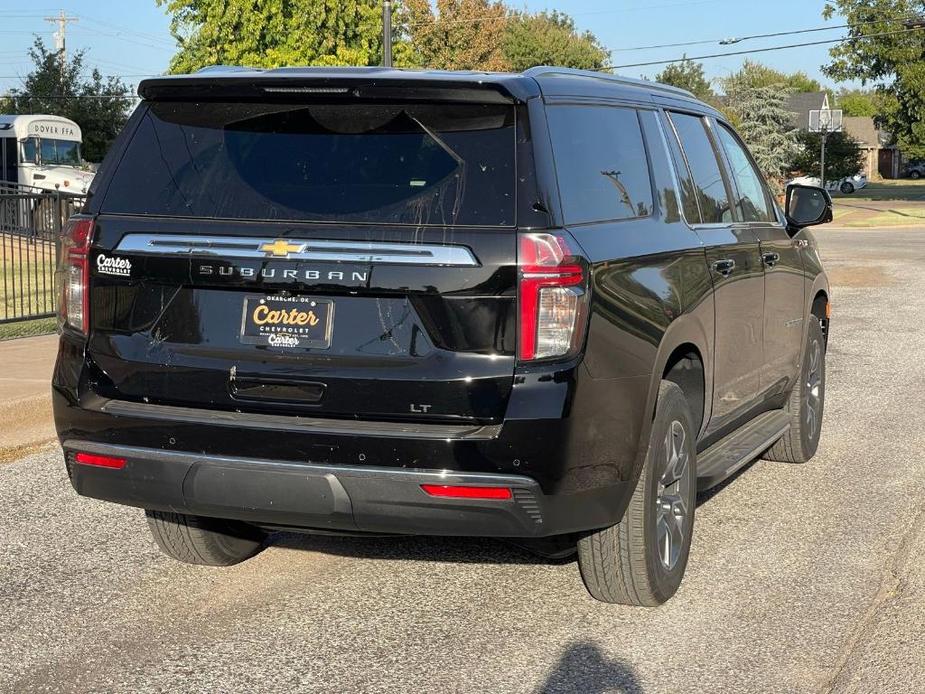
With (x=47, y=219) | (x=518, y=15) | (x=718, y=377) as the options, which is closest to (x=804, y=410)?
(x=718, y=377)

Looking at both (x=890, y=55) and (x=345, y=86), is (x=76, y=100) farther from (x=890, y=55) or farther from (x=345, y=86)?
(x=345, y=86)

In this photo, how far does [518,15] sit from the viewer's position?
325 ft

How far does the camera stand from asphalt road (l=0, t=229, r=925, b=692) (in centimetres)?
440

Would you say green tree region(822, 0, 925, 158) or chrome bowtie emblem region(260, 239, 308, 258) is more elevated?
green tree region(822, 0, 925, 158)

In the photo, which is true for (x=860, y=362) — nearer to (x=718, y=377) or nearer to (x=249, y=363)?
(x=718, y=377)

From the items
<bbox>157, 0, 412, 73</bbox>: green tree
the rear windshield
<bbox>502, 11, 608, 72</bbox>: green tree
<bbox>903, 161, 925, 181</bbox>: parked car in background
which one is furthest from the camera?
<bbox>903, 161, 925, 181</bbox>: parked car in background

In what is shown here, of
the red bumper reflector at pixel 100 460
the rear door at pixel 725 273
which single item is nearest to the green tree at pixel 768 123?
the rear door at pixel 725 273

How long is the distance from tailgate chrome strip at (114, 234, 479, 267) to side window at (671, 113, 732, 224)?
6.65 feet

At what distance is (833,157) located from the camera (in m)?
81.2

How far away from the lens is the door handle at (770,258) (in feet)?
21.5

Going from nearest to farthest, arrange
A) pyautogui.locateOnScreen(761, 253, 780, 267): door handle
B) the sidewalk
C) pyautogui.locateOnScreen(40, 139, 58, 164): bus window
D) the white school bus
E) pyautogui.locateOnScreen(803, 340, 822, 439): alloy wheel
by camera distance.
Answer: pyautogui.locateOnScreen(761, 253, 780, 267): door handle < pyautogui.locateOnScreen(803, 340, 822, 439): alloy wheel < the sidewalk < the white school bus < pyautogui.locateOnScreen(40, 139, 58, 164): bus window

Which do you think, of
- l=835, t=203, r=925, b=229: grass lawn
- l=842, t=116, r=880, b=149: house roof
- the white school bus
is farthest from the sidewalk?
l=842, t=116, r=880, b=149: house roof

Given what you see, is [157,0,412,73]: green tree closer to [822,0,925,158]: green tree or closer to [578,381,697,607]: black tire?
[822,0,925,158]: green tree

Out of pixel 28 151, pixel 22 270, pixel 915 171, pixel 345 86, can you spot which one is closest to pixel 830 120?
pixel 28 151
